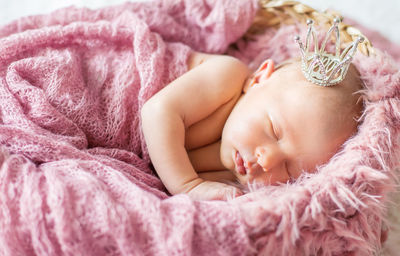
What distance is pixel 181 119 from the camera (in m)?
1.08

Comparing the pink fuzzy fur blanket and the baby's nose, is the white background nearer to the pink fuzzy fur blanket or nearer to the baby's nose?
the pink fuzzy fur blanket

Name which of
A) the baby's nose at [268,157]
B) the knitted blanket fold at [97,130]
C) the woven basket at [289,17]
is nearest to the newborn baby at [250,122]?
the baby's nose at [268,157]

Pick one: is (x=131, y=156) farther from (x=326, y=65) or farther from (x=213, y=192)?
(x=326, y=65)

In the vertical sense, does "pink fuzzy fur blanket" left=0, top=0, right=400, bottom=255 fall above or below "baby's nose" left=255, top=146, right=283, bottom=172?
above

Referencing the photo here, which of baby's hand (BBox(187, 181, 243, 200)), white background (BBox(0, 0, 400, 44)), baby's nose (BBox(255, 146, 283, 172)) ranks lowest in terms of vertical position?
baby's hand (BBox(187, 181, 243, 200))

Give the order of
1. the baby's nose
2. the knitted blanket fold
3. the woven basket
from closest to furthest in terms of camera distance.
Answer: the knitted blanket fold → the baby's nose → the woven basket

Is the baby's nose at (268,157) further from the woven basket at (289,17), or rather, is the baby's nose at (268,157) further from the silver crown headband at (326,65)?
the woven basket at (289,17)

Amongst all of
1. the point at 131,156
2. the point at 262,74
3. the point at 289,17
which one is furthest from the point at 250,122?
the point at 289,17

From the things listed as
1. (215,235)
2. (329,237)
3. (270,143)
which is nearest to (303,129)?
(270,143)

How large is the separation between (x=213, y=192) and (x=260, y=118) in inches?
8.9

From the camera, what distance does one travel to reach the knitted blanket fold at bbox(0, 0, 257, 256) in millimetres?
751

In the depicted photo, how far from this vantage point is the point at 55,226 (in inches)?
29.2

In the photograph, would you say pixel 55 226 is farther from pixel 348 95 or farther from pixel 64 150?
pixel 348 95

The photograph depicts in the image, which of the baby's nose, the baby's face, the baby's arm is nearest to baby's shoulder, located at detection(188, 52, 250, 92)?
the baby's arm
